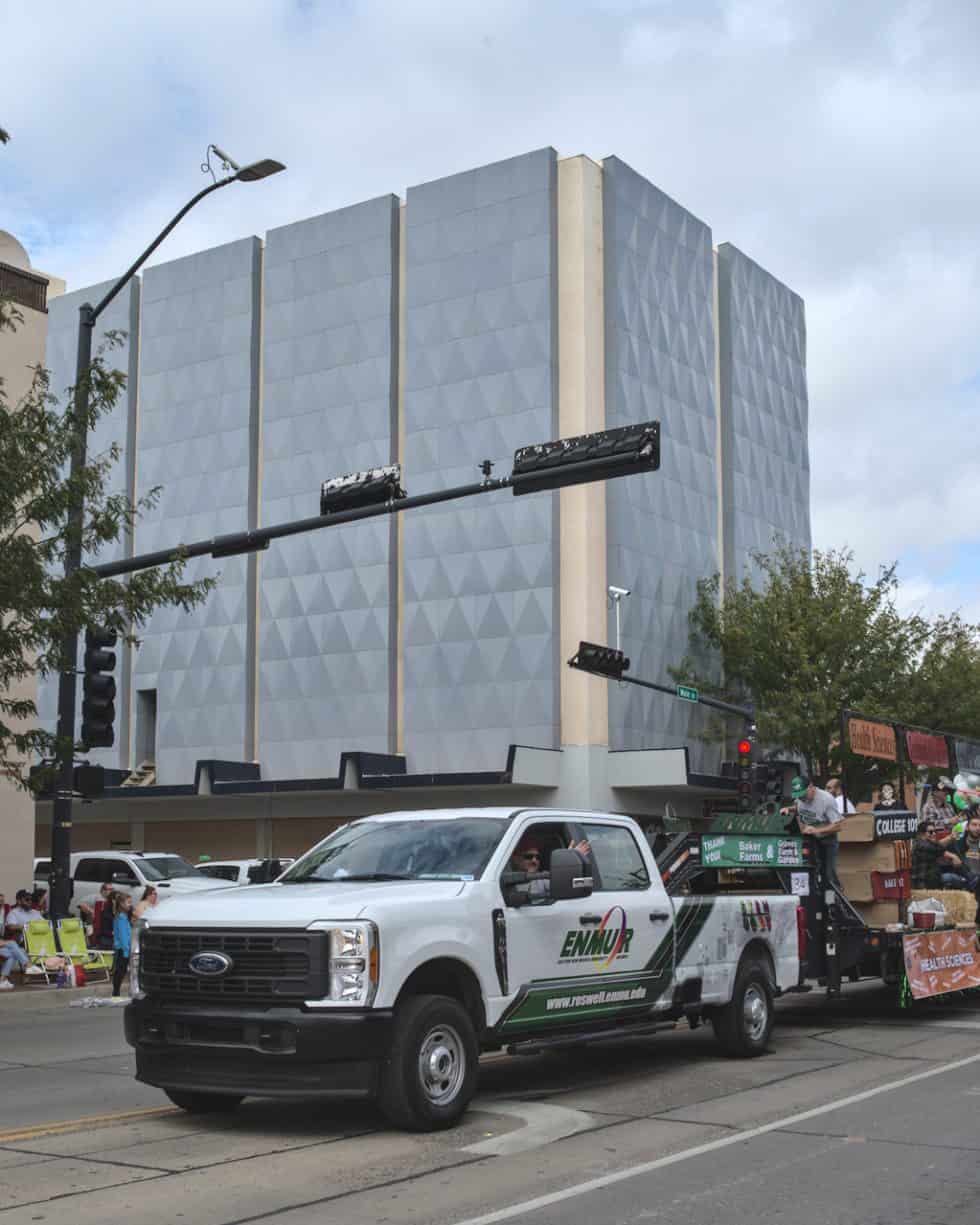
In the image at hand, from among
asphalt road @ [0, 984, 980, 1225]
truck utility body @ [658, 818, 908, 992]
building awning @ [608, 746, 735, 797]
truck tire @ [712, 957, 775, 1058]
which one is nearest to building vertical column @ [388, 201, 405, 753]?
building awning @ [608, 746, 735, 797]

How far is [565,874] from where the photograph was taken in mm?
9438

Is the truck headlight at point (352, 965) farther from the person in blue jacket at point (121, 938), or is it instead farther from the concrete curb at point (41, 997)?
the person in blue jacket at point (121, 938)

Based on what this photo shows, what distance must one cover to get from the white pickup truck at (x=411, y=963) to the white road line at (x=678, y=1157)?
4.52 feet

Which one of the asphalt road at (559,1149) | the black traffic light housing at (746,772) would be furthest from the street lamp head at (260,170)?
the black traffic light housing at (746,772)

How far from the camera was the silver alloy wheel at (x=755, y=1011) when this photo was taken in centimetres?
1195

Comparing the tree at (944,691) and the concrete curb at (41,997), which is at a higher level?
the tree at (944,691)

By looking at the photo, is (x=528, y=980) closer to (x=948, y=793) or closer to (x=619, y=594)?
(x=948, y=793)

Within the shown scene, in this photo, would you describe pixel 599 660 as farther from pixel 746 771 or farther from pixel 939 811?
pixel 939 811

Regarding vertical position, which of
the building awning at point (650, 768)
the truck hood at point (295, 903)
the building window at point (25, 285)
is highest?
the building window at point (25, 285)

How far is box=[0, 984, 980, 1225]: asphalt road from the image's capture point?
691 centimetres

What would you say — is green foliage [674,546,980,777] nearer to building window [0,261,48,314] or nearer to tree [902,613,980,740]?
tree [902,613,980,740]

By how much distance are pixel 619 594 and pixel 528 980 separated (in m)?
31.4

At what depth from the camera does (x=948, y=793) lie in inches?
716

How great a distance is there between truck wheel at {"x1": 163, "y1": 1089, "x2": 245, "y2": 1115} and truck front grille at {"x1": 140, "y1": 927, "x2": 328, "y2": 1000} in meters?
0.84
